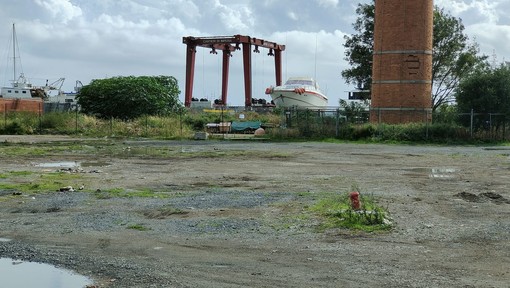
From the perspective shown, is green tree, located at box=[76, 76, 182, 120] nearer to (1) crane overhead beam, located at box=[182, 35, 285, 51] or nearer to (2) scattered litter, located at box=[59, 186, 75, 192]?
(1) crane overhead beam, located at box=[182, 35, 285, 51]

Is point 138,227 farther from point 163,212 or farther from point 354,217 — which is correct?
point 354,217

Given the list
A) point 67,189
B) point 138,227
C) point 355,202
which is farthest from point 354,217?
point 67,189

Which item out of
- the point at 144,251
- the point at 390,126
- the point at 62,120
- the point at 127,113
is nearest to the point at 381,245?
the point at 144,251

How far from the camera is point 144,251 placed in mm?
8586

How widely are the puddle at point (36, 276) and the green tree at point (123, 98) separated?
47.4 m

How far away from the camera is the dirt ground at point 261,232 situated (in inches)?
291

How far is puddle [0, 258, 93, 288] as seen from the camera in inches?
285

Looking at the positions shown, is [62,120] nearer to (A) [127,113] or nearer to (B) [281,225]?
(A) [127,113]

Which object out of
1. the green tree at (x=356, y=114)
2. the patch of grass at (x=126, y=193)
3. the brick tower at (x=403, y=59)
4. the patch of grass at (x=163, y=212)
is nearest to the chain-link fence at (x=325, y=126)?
the green tree at (x=356, y=114)

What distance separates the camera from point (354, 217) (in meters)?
10.4

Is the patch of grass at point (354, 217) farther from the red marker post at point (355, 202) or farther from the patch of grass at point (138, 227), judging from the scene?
the patch of grass at point (138, 227)

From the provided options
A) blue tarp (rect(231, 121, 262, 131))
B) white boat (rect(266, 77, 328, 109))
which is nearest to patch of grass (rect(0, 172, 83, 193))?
blue tarp (rect(231, 121, 262, 131))

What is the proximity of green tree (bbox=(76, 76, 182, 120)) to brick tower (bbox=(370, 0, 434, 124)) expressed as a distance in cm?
2161

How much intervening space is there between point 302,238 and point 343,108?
34856mm
